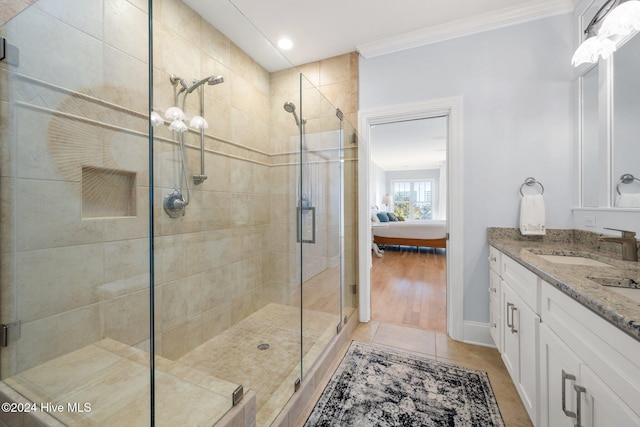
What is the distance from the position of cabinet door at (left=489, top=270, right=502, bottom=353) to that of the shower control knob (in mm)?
2092

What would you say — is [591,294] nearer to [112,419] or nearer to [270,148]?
[112,419]

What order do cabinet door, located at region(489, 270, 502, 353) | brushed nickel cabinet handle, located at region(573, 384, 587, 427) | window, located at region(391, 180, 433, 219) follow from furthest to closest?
window, located at region(391, 180, 433, 219)
cabinet door, located at region(489, 270, 502, 353)
brushed nickel cabinet handle, located at region(573, 384, 587, 427)

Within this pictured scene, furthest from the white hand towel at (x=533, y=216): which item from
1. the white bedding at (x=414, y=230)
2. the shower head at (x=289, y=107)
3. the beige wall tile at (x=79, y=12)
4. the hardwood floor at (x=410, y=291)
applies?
the white bedding at (x=414, y=230)

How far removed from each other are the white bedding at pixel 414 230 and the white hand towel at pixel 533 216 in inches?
154

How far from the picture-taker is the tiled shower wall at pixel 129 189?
1.12 metres

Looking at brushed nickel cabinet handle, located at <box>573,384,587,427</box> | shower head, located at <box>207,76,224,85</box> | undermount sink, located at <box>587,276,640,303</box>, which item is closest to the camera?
brushed nickel cabinet handle, located at <box>573,384,587,427</box>

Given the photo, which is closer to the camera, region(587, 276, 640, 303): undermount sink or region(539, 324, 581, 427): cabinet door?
region(539, 324, 581, 427): cabinet door

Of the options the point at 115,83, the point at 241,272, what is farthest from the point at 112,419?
the point at 115,83

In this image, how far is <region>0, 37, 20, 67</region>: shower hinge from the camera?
107cm

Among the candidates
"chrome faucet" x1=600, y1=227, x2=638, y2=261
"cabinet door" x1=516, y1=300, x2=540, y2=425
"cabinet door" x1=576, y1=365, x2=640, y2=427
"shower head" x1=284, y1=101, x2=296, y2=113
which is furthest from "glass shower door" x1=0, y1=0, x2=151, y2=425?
"chrome faucet" x1=600, y1=227, x2=638, y2=261

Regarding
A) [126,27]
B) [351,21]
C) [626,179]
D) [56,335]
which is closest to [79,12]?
[126,27]

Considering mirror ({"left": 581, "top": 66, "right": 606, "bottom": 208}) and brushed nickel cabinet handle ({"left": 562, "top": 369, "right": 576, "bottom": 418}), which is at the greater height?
mirror ({"left": 581, "top": 66, "right": 606, "bottom": 208})

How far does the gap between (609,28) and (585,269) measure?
1.31m

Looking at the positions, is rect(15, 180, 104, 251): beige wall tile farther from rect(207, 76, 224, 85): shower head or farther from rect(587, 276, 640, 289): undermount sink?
rect(587, 276, 640, 289): undermount sink
